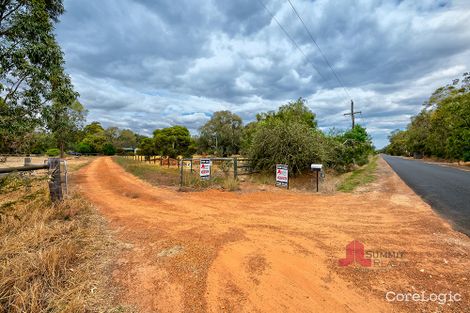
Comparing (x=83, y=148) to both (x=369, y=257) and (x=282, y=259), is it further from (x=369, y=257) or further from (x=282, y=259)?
(x=369, y=257)

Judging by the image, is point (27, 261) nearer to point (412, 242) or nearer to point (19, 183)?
point (19, 183)

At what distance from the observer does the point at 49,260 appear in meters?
2.87

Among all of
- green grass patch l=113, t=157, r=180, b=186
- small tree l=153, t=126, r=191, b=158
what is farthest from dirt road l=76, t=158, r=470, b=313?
small tree l=153, t=126, r=191, b=158

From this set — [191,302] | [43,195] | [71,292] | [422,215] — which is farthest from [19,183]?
[422,215]

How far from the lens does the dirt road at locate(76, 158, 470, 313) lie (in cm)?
249

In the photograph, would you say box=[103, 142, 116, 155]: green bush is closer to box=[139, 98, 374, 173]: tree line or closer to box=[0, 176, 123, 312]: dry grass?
box=[139, 98, 374, 173]: tree line

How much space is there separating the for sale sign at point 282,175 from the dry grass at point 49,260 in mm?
7034

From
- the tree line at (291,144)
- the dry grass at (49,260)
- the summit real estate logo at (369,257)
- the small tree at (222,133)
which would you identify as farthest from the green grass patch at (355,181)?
the small tree at (222,133)

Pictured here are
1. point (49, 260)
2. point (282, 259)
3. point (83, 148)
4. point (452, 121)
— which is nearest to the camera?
point (49, 260)

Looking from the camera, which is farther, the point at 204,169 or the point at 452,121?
the point at 452,121

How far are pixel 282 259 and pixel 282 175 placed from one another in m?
6.76

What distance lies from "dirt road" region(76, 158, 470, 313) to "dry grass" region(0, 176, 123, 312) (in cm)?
31

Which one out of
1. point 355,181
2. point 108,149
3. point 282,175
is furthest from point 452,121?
Answer: point 108,149

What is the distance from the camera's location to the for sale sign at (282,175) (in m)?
9.78
